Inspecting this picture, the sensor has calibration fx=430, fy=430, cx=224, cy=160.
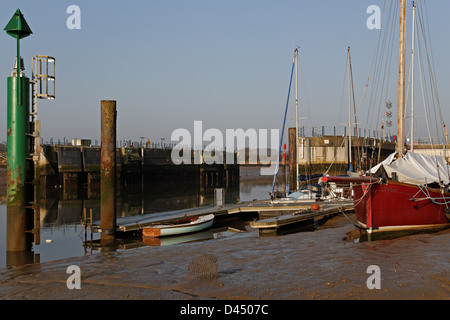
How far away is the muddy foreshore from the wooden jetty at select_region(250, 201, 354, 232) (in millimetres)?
4100

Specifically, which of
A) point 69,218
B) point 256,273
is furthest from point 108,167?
point 69,218

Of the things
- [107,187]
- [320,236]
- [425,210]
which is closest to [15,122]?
[107,187]

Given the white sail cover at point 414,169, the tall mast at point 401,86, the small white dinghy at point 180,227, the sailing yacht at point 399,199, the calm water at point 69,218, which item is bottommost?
the calm water at point 69,218

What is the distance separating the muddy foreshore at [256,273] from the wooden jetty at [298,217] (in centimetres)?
410

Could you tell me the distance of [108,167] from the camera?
18.6 metres

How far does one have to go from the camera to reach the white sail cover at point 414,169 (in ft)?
57.6

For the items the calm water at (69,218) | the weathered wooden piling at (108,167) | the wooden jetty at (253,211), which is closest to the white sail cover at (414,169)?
the wooden jetty at (253,211)

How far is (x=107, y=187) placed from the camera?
1853 centimetres

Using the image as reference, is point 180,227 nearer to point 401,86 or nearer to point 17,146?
point 17,146

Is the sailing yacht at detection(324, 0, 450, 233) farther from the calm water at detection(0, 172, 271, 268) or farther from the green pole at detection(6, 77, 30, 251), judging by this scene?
the green pole at detection(6, 77, 30, 251)

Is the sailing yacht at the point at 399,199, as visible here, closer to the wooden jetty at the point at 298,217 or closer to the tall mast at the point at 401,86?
the tall mast at the point at 401,86

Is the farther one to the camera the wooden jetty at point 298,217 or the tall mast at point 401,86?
the tall mast at point 401,86

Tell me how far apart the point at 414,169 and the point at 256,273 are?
1100 centimetres
